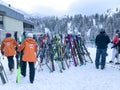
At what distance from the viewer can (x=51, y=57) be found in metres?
12.5

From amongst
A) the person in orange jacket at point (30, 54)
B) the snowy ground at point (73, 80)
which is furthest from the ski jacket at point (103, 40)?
the person in orange jacket at point (30, 54)

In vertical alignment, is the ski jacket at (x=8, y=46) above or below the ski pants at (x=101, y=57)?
above

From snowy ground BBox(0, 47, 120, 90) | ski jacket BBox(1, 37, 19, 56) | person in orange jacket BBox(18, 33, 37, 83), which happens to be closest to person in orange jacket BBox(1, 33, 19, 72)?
ski jacket BBox(1, 37, 19, 56)

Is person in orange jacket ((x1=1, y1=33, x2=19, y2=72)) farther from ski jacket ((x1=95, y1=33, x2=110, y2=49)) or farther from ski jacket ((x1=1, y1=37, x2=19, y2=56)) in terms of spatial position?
ski jacket ((x1=95, y1=33, x2=110, y2=49))

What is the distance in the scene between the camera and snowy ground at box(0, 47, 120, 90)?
858cm

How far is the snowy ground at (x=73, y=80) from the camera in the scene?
858cm

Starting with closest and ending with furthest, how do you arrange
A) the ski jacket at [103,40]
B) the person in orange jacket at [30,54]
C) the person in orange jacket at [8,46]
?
the person in orange jacket at [30,54] → the person in orange jacket at [8,46] → the ski jacket at [103,40]

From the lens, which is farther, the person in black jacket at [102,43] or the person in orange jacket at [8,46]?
the person in black jacket at [102,43]

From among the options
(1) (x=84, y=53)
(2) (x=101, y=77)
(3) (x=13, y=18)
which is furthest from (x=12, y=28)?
(2) (x=101, y=77)

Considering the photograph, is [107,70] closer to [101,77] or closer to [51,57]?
[101,77]

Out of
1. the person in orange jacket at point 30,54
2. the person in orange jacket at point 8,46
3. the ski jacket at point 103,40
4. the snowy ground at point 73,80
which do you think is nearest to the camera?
the snowy ground at point 73,80

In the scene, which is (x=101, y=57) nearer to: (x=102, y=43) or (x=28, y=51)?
(x=102, y=43)

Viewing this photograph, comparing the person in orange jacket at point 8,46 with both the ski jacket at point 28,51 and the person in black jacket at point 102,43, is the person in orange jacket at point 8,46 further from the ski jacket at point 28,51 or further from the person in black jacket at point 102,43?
the person in black jacket at point 102,43

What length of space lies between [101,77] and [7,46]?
4082mm
